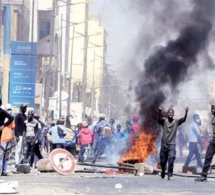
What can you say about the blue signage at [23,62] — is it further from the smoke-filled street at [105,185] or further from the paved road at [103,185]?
the smoke-filled street at [105,185]

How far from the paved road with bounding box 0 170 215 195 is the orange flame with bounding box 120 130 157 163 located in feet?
6.30

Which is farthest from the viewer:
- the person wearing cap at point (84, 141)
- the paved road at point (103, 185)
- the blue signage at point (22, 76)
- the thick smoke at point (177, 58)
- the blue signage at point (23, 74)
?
the blue signage at point (22, 76)

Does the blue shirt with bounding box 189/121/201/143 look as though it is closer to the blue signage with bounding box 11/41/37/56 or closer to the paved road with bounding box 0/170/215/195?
the paved road with bounding box 0/170/215/195

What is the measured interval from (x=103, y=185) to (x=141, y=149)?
20.9 feet

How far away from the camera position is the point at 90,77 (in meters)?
126

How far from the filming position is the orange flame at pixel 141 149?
82.0 feet

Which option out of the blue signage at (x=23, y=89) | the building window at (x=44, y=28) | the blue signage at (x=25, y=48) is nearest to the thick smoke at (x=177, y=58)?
the blue signage at (x=23, y=89)

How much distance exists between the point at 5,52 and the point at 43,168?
39016 millimetres

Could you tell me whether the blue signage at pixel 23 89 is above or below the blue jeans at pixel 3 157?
above

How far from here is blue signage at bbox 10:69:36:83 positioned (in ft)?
153

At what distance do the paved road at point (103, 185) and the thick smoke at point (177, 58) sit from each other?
6.01 m

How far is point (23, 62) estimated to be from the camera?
48062 millimetres

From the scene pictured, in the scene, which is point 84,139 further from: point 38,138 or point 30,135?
point 30,135

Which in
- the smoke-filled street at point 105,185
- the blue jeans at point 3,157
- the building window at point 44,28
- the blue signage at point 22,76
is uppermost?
the building window at point 44,28
